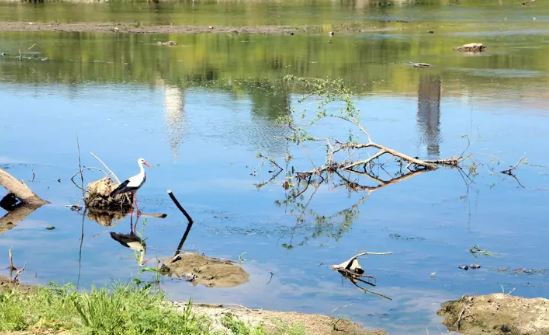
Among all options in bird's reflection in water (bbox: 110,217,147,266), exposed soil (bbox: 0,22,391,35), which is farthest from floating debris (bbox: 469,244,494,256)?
exposed soil (bbox: 0,22,391,35)

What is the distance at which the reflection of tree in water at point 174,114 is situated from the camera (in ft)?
59.4

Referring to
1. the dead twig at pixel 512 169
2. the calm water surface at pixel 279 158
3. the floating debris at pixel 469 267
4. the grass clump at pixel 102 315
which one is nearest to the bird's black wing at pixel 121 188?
the calm water surface at pixel 279 158

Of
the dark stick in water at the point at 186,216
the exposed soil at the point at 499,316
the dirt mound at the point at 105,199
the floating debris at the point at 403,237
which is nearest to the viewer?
the exposed soil at the point at 499,316

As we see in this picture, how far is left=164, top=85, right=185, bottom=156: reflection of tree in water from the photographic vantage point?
18.1 metres

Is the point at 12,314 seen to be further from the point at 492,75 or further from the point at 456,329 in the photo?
the point at 492,75

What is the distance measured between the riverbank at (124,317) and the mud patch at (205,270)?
162 cm

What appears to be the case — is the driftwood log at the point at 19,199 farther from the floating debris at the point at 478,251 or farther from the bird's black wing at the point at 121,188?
the floating debris at the point at 478,251

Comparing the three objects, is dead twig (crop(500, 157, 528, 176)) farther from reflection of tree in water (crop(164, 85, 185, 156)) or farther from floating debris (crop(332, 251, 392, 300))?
reflection of tree in water (crop(164, 85, 185, 156))

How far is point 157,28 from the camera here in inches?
1630

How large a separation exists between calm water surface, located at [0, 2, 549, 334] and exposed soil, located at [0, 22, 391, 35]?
22.0 feet

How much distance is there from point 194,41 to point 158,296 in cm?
2799

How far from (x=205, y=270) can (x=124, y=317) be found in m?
3.42

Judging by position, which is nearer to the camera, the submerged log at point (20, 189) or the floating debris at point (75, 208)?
the submerged log at point (20, 189)

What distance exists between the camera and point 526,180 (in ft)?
50.0
